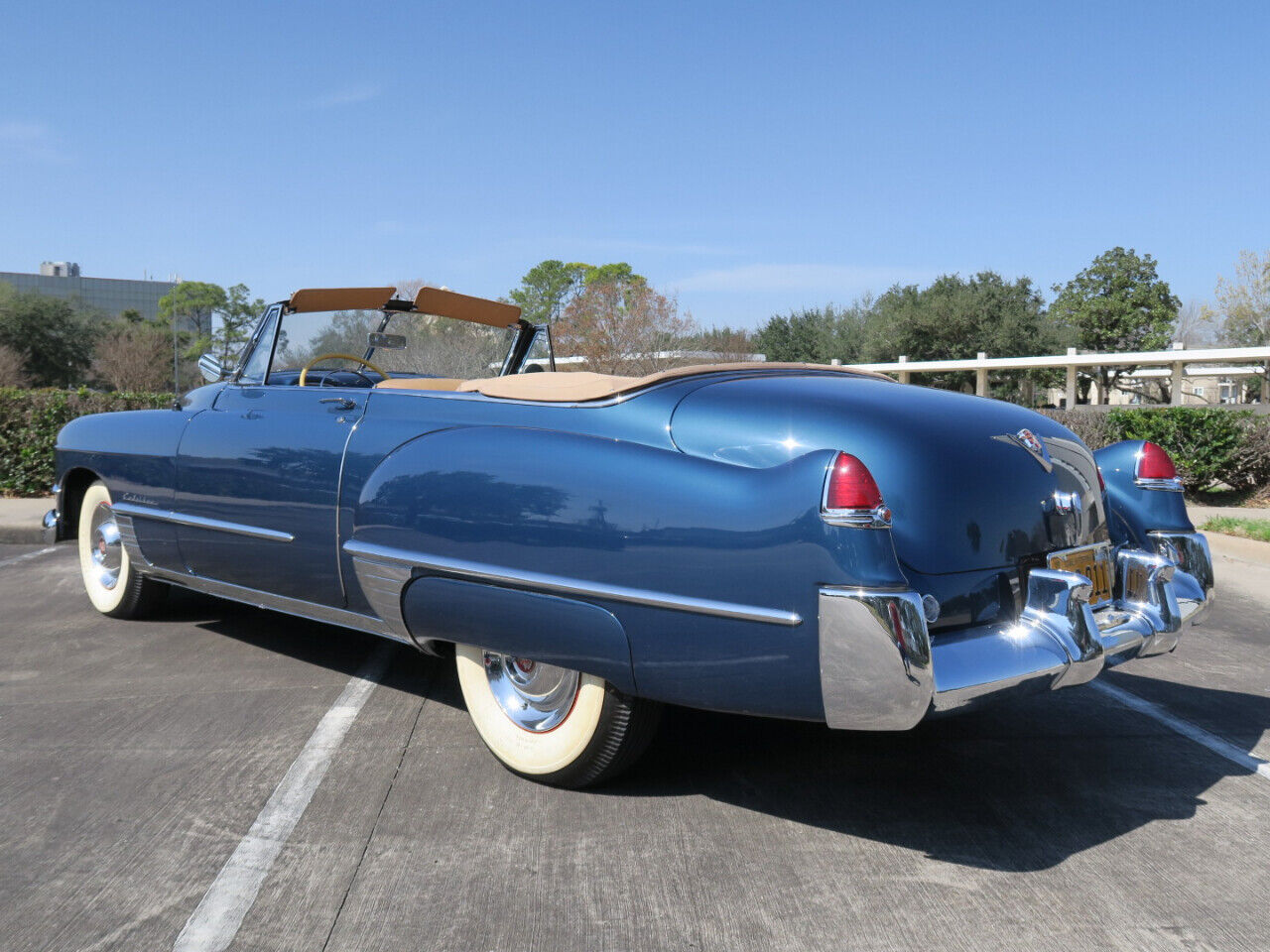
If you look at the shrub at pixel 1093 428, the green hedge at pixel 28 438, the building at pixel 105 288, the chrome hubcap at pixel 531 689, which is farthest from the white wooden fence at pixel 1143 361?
the building at pixel 105 288

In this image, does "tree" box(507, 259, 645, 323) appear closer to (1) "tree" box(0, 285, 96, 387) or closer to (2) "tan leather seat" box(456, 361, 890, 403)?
(1) "tree" box(0, 285, 96, 387)

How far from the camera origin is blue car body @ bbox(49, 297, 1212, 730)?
2650 mm

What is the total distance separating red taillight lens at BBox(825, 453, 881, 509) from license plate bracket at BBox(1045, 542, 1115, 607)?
85cm

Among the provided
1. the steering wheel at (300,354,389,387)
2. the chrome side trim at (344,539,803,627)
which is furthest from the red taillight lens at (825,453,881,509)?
the steering wheel at (300,354,389,387)

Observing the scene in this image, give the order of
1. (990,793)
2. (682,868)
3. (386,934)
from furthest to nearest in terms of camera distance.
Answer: (990,793) → (682,868) → (386,934)

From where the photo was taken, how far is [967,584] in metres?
3.00

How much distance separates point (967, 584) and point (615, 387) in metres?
1.14

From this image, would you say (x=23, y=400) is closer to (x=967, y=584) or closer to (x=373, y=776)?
(x=373, y=776)

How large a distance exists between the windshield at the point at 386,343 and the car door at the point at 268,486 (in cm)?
23

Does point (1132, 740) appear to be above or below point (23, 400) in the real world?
below

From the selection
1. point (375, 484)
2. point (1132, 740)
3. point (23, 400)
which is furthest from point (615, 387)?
point (23, 400)

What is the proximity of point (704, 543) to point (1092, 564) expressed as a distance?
139cm

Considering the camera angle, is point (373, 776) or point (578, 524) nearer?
point (578, 524)

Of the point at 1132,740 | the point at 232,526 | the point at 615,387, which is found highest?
the point at 615,387
